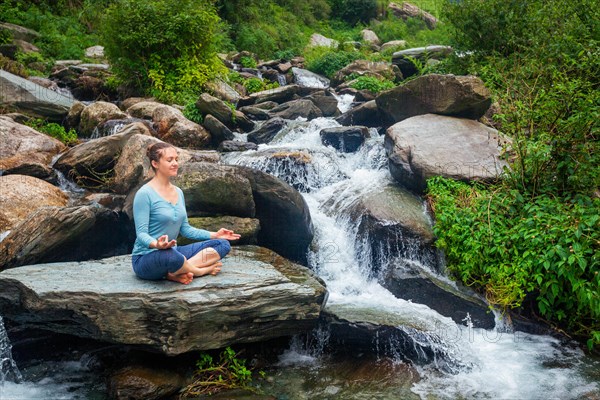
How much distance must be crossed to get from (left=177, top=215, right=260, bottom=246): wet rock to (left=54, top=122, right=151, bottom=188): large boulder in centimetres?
346

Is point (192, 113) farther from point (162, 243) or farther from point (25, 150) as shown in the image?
point (162, 243)

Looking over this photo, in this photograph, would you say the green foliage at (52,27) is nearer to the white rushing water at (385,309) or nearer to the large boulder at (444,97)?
the white rushing water at (385,309)

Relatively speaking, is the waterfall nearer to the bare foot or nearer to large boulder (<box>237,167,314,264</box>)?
the bare foot

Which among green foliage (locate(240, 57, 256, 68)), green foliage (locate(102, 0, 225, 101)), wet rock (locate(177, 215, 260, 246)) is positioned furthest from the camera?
green foliage (locate(240, 57, 256, 68))

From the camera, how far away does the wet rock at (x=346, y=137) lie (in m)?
11.2

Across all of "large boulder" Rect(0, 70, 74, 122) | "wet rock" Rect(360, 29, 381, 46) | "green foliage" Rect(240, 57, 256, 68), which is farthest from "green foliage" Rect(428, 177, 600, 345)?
"wet rock" Rect(360, 29, 381, 46)

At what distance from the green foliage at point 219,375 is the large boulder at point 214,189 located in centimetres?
231

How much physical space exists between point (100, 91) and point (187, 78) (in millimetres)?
3281

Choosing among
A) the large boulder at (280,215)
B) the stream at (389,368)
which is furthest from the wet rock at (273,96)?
the stream at (389,368)

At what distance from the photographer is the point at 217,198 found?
7047 millimetres

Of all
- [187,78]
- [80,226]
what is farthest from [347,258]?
[187,78]

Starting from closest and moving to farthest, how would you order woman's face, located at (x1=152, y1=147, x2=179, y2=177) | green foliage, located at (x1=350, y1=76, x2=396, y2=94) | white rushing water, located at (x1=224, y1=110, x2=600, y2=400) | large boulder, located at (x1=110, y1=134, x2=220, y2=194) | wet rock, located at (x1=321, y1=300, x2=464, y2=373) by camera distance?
1. woman's face, located at (x1=152, y1=147, x2=179, y2=177)
2. white rushing water, located at (x1=224, y1=110, x2=600, y2=400)
3. wet rock, located at (x1=321, y1=300, x2=464, y2=373)
4. large boulder, located at (x1=110, y1=134, x2=220, y2=194)
5. green foliage, located at (x1=350, y1=76, x2=396, y2=94)

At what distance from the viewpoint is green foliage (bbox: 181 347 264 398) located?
5.12 meters

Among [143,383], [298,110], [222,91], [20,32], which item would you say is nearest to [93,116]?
[222,91]
